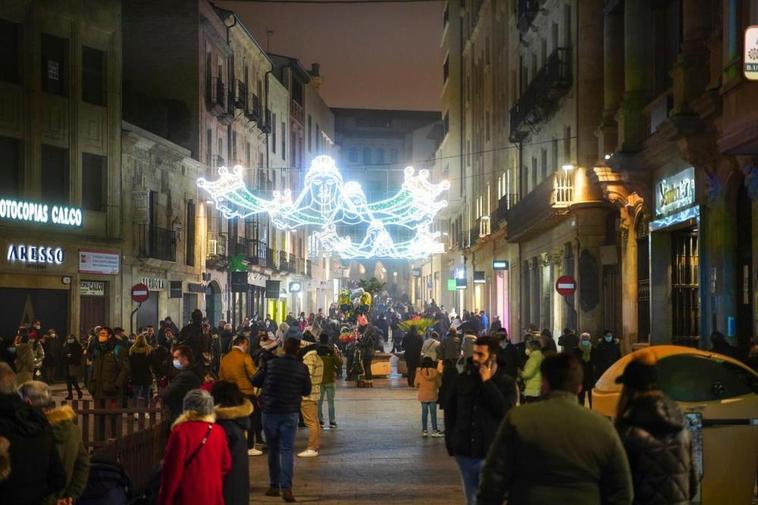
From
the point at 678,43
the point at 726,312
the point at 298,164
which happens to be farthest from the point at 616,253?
the point at 298,164

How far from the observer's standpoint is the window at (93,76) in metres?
34.0

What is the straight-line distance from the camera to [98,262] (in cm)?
3378

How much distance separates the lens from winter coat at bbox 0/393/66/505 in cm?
633

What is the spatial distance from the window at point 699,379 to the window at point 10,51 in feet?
80.4

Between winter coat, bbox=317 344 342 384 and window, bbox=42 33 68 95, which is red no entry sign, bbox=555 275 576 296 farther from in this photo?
window, bbox=42 33 68 95

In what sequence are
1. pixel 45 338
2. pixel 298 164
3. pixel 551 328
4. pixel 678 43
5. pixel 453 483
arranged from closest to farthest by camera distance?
pixel 453 483, pixel 678 43, pixel 45 338, pixel 551 328, pixel 298 164

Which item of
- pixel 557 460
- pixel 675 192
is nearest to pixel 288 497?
pixel 557 460

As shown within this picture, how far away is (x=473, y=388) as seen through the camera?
8.44 meters

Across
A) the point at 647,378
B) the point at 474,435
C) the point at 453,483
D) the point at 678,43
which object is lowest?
the point at 453,483

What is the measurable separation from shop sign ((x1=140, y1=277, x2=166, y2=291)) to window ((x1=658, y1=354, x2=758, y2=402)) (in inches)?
1134

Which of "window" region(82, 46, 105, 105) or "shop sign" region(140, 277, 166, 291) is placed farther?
"shop sign" region(140, 277, 166, 291)

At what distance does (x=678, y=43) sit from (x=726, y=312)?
700cm

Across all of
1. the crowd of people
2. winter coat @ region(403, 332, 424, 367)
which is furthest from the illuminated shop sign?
the crowd of people

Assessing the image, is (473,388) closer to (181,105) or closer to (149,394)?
(149,394)
